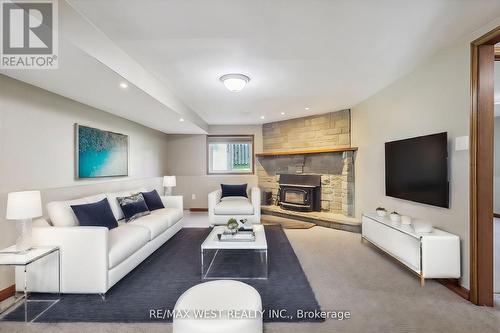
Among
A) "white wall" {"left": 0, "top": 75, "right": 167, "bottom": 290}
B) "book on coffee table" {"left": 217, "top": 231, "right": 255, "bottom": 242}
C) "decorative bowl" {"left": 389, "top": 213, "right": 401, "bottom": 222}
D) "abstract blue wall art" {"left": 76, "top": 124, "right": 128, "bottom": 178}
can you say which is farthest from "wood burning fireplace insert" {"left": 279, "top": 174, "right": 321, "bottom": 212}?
"white wall" {"left": 0, "top": 75, "right": 167, "bottom": 290}

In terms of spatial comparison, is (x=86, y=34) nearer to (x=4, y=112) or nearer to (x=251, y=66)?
(x=4, y=112)

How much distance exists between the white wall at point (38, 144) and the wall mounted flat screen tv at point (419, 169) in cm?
422

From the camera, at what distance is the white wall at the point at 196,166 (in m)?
6.42

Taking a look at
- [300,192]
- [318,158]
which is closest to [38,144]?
[300,192]

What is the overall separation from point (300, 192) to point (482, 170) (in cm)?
346

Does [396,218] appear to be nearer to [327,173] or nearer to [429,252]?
[429,252]

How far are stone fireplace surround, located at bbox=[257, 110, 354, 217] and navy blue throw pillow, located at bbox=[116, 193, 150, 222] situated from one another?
132 inches

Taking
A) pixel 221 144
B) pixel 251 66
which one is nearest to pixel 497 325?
pixel 251 66

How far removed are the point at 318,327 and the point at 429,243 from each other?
1.44 meters

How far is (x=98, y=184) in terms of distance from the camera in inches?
138

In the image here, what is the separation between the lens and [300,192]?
5.39 m

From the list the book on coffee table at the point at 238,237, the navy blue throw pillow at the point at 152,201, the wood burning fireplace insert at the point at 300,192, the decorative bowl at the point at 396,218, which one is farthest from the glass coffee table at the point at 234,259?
the wood burning fireplace insert at the point at 300,192

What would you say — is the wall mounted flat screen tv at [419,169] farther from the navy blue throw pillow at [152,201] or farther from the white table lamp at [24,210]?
the white table lamp at [24,210]

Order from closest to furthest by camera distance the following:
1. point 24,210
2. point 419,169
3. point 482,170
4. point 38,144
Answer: point 24,210 → point 482,170 → point 38,144 → point 419,169
